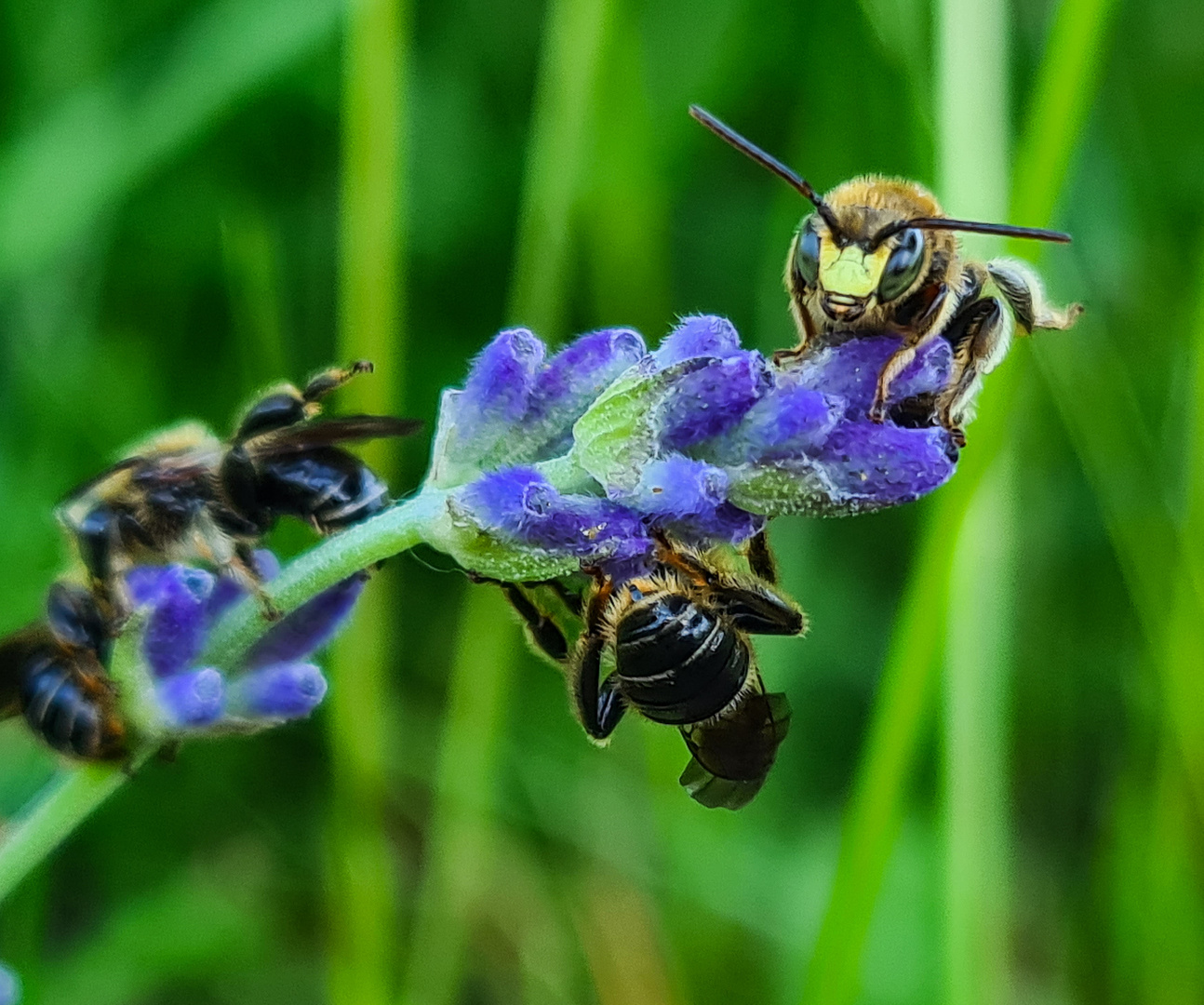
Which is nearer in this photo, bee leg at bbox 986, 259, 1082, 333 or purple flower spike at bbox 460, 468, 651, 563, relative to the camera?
purple flower spike at bbox 460, 468, 651, 563

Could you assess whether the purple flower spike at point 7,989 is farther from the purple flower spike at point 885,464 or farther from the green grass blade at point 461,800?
the green grass blade at point 461,800

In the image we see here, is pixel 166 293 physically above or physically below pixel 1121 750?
above

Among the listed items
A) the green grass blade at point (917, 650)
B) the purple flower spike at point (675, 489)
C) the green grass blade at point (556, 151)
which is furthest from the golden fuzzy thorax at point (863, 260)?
the green grass blade at point (556, 151)

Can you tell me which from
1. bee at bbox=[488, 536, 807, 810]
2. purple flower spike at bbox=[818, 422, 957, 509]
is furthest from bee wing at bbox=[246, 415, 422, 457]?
purple flower spike at bbox=[818, 422, 957, 509]

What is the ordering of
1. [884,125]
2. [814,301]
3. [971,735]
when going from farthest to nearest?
[884,125], [971,735], [814,301]

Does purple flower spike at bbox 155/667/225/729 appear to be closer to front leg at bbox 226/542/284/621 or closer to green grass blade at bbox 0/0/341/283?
front leg at bbox 226/542/284/621

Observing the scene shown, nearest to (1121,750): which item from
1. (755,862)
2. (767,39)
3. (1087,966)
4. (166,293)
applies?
(1087,966)

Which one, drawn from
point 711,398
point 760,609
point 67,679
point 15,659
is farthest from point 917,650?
point 15,659

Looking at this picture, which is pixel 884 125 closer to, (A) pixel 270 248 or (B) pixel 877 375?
(A) pixel 270 248
